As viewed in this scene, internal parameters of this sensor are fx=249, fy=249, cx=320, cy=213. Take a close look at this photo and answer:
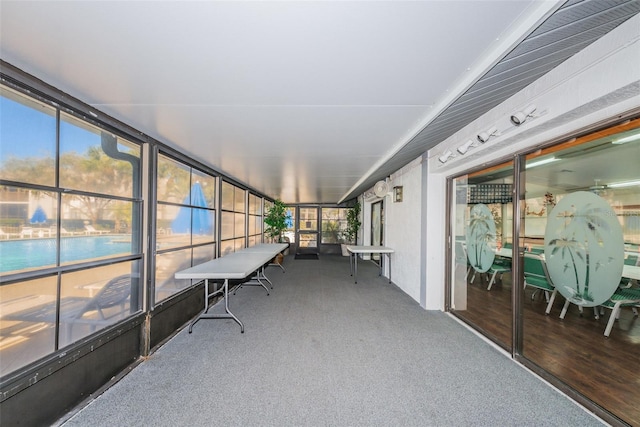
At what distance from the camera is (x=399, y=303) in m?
4.34

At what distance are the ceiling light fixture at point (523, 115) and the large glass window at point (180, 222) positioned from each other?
3.77m

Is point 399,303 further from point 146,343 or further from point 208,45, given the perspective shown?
point 208,45

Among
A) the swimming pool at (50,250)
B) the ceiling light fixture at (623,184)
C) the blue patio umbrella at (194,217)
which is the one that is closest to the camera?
the swimming pool at (50,250)

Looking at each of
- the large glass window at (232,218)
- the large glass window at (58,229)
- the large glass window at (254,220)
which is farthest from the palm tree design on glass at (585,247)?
the large glass window at (254,220)

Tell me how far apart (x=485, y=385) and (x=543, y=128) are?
222 cm

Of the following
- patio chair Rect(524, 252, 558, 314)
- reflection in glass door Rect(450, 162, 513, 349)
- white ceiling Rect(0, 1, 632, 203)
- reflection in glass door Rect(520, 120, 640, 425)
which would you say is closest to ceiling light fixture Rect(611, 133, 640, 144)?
reflection in glass door Rect(520, 120, 640, 425)

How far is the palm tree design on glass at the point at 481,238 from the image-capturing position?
3359mm

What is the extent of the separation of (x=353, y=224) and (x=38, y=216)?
960 cm

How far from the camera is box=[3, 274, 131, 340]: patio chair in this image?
Answer: 1.77 meters

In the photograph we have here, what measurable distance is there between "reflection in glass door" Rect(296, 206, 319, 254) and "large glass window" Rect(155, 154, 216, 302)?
7054 mm

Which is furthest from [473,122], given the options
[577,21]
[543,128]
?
[577,21]

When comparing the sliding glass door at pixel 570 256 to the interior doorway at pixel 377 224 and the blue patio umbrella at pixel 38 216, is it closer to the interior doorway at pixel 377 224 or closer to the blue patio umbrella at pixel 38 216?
the interior doorway at pixel 377 224

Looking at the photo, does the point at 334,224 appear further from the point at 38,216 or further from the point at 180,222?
the point at 38,216

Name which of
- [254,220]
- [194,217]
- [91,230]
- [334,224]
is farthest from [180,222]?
[334,224]
